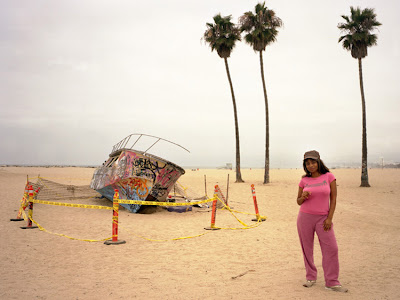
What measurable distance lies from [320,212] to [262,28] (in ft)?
81.1

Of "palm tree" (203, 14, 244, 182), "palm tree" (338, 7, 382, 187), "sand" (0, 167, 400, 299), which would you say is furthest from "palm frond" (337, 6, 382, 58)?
"sand" (0, 167, 400, 299)

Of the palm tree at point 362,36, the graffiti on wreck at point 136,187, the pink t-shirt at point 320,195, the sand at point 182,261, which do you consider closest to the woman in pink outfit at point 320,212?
the pink t-shirt at point 320,195

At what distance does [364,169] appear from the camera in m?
24.7

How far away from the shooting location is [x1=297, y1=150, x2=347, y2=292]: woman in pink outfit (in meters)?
4.50

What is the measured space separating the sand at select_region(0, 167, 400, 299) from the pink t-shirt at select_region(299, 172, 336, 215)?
120cm

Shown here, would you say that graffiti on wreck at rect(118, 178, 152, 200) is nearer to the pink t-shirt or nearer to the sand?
the sand

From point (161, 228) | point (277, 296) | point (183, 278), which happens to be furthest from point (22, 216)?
point (277, 296)

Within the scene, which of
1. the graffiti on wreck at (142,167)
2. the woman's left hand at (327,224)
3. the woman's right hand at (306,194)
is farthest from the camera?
the graffiti on wreck at (142,167)

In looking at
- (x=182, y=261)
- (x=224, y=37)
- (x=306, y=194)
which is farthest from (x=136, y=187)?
(x=224, y=37)

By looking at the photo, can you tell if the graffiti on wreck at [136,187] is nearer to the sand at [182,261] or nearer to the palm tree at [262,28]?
the sand at [182,261]

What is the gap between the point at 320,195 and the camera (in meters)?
4.52

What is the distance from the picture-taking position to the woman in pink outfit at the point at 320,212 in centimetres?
450

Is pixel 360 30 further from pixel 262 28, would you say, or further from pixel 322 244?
pixel 322 244

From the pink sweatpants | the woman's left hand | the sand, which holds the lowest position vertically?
the sand
